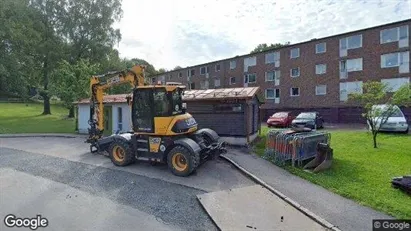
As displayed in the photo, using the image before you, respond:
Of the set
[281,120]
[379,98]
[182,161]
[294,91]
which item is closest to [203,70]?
[294,91]

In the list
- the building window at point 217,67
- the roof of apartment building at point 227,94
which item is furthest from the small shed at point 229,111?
the building window at point 217,67

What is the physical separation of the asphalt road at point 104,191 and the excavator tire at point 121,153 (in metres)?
0.24

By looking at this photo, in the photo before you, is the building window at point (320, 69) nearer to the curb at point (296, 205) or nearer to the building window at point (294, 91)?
the building window at point (294, 91)

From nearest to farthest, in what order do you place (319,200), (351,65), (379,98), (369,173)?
(319,200)
(369,173)
(379,98)
(351,65)

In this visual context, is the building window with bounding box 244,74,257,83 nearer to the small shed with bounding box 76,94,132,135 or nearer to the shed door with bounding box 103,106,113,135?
the small shed with bounding box 76,94,132,135

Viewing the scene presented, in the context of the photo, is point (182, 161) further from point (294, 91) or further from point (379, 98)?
point (294, 91)

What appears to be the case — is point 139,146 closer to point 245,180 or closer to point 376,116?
point 245,180

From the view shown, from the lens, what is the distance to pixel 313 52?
30609 millimetres

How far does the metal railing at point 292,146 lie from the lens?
30.3 ft

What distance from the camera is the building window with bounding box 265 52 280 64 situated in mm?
33875

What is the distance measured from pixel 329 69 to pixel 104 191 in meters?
28.2

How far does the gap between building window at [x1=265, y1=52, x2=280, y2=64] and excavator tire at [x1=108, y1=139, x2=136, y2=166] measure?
2778 cm

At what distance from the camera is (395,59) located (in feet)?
84.1

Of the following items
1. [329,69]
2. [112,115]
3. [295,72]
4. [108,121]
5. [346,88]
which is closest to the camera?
[112,115]
